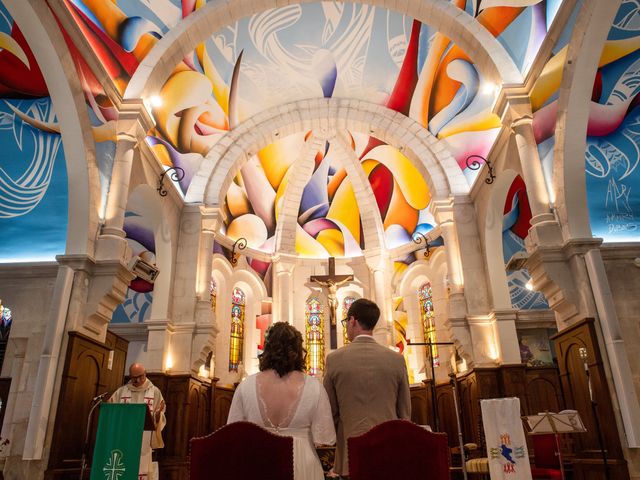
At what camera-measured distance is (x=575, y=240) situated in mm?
6613

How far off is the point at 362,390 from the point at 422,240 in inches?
467

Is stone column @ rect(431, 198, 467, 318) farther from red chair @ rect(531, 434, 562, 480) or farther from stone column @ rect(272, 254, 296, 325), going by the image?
stone column @ rect(272, 254, 296, 325)

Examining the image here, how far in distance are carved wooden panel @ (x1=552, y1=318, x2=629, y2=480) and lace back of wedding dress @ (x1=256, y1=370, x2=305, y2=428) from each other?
471 centimetres

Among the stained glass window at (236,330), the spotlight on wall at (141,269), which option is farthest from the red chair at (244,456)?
the stained glass window at (236,330)

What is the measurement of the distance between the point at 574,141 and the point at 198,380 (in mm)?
8422

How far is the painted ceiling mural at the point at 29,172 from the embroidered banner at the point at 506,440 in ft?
22.2

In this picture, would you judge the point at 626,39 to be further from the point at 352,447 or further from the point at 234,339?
the point at 234,339

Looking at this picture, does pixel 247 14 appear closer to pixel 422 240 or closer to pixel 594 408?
pixel 422 240

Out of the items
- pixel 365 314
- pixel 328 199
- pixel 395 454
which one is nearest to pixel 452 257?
pixel 328 199

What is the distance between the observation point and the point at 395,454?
2299mm

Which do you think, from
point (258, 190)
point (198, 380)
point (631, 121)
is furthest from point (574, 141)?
point (258, 190)

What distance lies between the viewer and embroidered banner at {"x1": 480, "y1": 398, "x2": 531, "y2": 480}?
5145mm

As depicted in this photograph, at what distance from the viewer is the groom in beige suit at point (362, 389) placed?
2717 mm

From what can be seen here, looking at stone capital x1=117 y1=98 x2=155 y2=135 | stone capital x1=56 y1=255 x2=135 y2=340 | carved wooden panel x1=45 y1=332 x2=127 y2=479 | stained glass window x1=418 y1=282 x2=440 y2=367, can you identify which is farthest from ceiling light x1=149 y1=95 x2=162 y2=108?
stained glass window x1=418 y1=282 x2=440 y2=367
